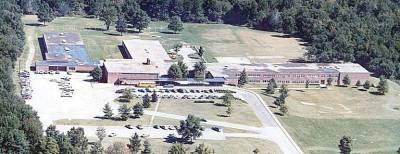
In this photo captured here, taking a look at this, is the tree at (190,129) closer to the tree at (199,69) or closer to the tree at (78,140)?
the tree at (78,140)

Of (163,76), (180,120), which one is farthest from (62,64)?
(180,120)

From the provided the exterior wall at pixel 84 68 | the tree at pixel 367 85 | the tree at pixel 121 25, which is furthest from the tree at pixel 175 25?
the tree at pixel 367 85

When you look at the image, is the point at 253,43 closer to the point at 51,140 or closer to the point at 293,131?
the point at 293,131

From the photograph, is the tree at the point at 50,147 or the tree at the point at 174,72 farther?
the tree at the point at 174,72

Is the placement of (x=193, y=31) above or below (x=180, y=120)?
above

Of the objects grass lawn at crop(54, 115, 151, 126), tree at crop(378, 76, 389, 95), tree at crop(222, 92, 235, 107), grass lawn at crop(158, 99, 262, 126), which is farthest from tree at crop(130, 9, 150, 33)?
grass lawn at crop(54, 115, 151, 126)

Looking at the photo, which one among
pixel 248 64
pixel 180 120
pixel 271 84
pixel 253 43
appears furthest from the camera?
pixel 253 43
